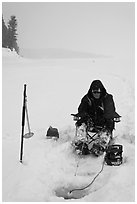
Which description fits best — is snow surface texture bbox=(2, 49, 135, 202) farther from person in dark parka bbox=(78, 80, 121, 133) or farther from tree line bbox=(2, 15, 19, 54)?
tree line bbox=(2, 15, 19, 54)

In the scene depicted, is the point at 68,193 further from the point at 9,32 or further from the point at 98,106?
the point at 9,32

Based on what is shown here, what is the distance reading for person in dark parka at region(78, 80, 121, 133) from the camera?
629 cm

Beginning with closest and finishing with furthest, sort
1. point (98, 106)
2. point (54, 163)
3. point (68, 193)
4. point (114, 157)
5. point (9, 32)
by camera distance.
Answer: point (68, 193) → point (114, 157) → point (54, 163) → point (98, 106) → point (9, 32)

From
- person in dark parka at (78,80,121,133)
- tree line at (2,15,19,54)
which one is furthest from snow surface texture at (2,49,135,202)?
tree line at (2,15,19,54)

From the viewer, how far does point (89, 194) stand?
4422 mm

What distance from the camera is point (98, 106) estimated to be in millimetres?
6453

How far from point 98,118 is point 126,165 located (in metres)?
1.50

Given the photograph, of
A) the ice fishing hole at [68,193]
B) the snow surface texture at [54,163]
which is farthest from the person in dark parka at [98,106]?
the ice fishing hole at [68,193]

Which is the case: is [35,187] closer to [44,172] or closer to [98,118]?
[44,172]

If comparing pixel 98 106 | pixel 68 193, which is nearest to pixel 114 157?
pixel 68 193

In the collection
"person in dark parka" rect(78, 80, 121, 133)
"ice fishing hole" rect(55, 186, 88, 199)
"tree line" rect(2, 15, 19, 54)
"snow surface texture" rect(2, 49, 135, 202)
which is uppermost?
"tree line" rect(2, 15, 19, 54)

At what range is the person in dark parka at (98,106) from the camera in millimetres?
6289

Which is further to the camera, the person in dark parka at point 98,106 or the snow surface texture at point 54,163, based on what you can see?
the person in dark parka at point 98,106

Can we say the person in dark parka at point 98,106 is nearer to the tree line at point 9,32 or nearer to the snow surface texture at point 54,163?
the snow surface texture at point 54,163
